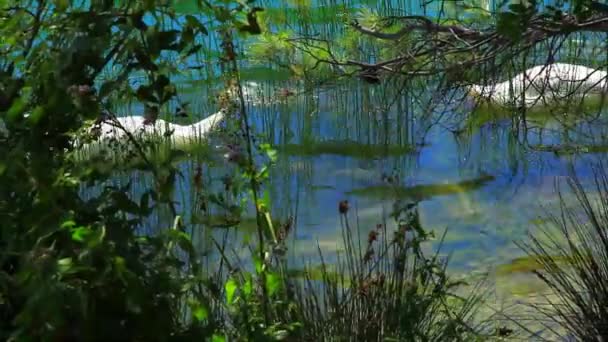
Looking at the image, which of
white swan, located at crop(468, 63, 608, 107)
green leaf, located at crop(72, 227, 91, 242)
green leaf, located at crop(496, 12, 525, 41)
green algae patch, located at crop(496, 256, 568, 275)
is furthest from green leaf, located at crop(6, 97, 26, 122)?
green algae patch, located at crop(496, 256, 568, 275)

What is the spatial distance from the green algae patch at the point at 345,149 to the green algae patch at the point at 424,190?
0.48 meters

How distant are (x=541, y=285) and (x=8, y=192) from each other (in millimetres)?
2363

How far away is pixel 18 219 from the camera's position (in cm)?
149

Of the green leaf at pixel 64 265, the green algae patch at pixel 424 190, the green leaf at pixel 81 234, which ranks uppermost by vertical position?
the green leaf at pixel 81 234

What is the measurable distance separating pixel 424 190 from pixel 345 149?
80 centimetres

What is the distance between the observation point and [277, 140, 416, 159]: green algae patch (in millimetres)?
5387

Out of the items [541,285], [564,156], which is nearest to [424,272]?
[541,285]

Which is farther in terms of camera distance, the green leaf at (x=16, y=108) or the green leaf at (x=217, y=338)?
the green leaf at (x=217, y=338)

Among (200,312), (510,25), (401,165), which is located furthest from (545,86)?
(401,165)

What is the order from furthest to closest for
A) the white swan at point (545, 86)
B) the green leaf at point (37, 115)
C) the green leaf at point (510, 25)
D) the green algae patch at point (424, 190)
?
the green algae patch at point (424, 190) < the white swan at point (545, 86) < the green leaf at point (510, 25) < the green leaf at point (37, 115)

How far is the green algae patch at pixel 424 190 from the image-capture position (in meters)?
4.71

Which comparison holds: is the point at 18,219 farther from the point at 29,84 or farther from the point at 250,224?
the point at 250,224

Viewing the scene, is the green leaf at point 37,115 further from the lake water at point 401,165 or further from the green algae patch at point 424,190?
the green algae patch at point 424,190

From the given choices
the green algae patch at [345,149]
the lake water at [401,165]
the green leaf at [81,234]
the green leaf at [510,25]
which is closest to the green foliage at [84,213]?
the green leaf at [81,234]
